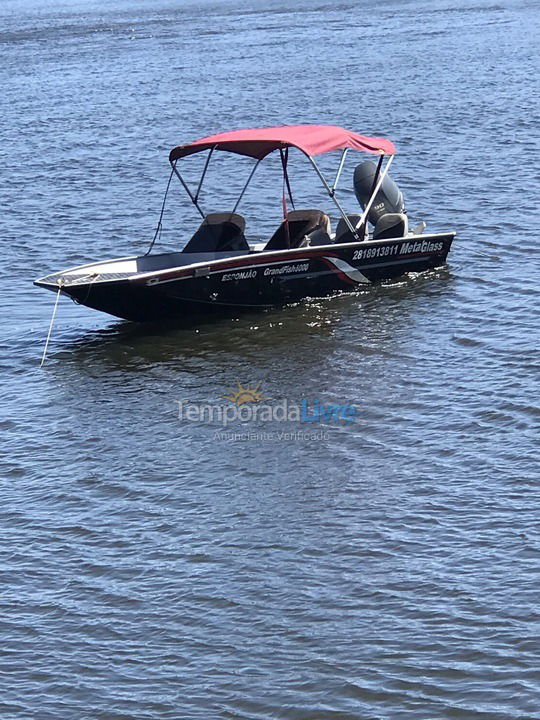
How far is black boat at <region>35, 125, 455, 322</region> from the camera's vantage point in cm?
1723

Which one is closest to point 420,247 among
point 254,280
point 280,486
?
point 254,280

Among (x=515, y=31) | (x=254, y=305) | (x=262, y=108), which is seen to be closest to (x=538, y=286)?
(x=254, y=305)

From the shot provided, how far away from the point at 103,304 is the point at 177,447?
13.7ft

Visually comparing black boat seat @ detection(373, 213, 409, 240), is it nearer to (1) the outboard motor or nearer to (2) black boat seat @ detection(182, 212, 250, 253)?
(1) the outboard motor

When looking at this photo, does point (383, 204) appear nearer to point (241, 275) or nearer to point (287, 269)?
point (287, 269)

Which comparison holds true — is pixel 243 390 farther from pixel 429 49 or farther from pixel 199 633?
pixel 429 49

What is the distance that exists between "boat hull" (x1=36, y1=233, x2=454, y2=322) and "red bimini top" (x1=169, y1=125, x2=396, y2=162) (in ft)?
5.50

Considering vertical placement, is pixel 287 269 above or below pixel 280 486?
above

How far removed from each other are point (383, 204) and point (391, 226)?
3.32ft

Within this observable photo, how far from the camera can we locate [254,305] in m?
18.2

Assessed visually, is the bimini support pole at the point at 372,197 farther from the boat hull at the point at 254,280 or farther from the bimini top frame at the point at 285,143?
the boat hull at the point at 254,280

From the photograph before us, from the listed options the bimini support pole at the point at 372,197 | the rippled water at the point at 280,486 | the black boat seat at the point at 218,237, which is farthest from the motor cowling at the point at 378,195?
the black boat seat at the point at 218,237

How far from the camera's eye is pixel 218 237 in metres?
18.9

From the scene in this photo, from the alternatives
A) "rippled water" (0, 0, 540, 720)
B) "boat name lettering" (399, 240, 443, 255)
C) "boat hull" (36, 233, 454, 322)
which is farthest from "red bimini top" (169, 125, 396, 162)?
"rippled water" (0, 0, 540, 720)
